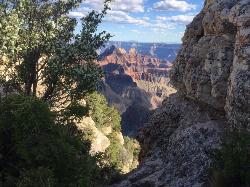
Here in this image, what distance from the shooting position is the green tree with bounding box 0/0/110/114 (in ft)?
93.6

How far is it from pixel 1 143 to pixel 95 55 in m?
15.6

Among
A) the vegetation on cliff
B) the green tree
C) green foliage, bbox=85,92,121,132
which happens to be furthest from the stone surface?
the green tree

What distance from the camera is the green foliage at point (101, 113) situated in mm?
66438

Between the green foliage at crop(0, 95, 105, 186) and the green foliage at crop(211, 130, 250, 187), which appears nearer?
the green foliage at crop(0, 95, 105, 186)

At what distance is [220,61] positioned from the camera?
23078 millimetres

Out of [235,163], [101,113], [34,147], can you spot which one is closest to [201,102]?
[235,163]

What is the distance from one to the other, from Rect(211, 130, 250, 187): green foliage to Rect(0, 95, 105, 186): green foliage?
16.2 feet

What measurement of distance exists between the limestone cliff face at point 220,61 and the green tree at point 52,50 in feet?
19.9

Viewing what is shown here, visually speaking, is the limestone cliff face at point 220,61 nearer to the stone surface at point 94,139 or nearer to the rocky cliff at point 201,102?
the rocky cliff at point 201,102

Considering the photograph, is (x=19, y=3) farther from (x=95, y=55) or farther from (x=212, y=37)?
(x=212, y=37)

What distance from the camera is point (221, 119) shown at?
2298 centimetres

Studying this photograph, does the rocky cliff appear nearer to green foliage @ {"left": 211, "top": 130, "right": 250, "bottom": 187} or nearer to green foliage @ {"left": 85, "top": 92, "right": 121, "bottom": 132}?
green foliage @ {"left": 211, "top": 130, "right": 250, "bottom": 187}

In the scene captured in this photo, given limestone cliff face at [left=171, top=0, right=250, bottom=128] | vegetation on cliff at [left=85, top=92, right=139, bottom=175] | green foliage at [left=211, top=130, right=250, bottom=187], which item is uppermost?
limestone cliff face at [left=171, top=0, right=250, bottom=128]

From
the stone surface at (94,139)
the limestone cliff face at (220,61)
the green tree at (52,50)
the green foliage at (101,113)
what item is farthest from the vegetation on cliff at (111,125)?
the limestone cliff face at (220,61)
